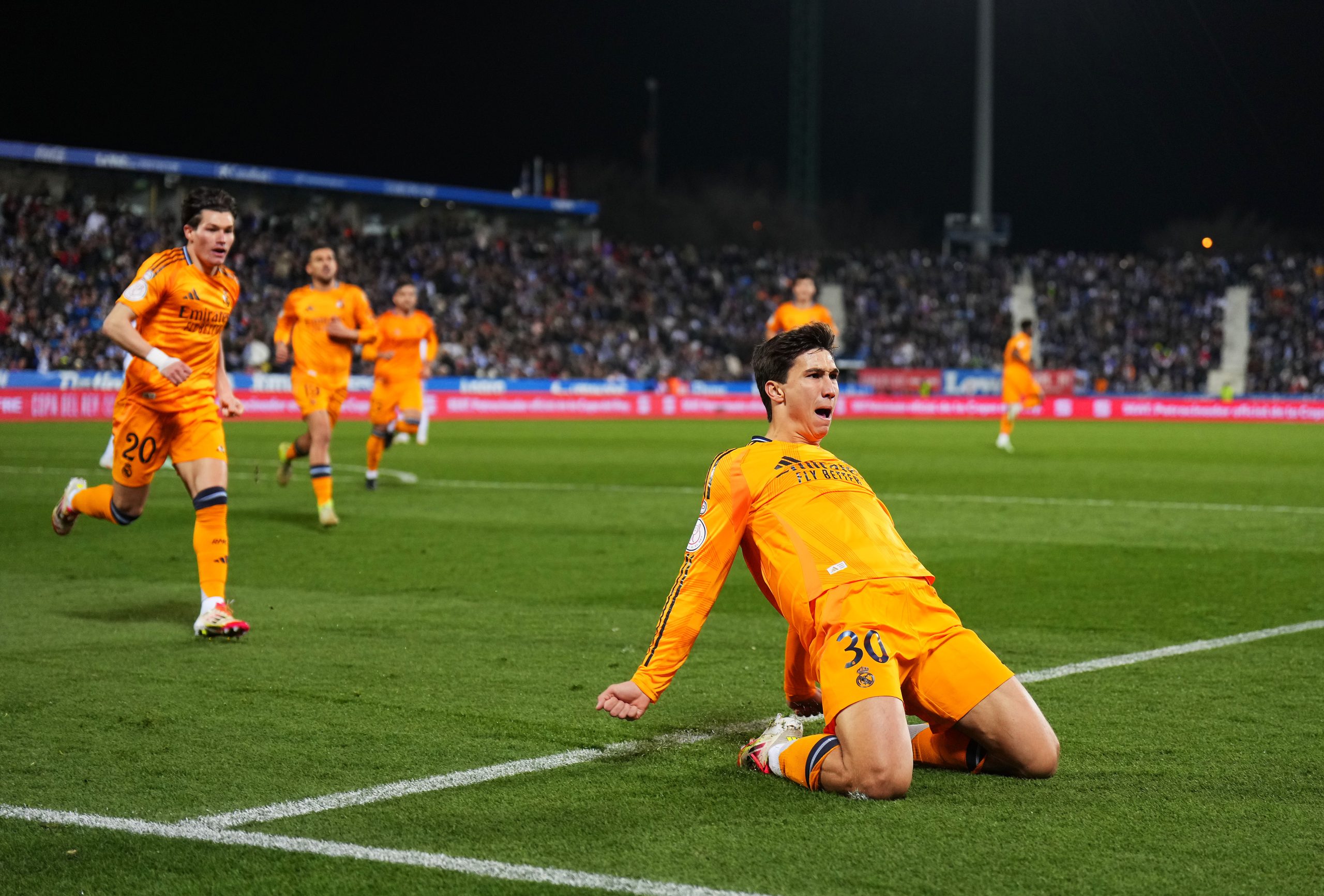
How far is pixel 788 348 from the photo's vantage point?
4.42m

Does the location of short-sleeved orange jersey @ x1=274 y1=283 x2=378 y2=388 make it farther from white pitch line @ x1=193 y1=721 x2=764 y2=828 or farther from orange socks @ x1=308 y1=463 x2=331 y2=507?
white pitch line @ x1=193 y1=721 x2=764 y2=828

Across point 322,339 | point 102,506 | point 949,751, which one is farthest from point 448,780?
point 322,339

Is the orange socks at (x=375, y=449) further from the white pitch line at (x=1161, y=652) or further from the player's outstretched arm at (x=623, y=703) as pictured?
the player's outstretched arm at (x=623, y=703)

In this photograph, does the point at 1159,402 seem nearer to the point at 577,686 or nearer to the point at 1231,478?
the point at 1231,478

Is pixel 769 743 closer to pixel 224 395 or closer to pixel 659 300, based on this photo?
pixel 224 395

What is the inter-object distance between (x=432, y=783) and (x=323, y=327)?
8.76 m

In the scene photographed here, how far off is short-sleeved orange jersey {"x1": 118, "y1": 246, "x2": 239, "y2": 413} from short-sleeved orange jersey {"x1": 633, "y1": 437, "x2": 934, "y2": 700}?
12.2ft

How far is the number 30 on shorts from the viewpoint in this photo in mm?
4035

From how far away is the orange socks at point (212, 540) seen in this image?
6.89m

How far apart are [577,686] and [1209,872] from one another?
2870mm

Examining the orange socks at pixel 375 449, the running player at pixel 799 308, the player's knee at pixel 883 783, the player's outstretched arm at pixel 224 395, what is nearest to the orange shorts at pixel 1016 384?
the running player at pixel 799 308

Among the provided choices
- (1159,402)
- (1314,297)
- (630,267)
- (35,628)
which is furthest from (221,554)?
(1314,297)

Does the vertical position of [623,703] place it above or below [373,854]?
above

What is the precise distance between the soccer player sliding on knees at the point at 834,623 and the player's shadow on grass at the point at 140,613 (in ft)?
13.0
